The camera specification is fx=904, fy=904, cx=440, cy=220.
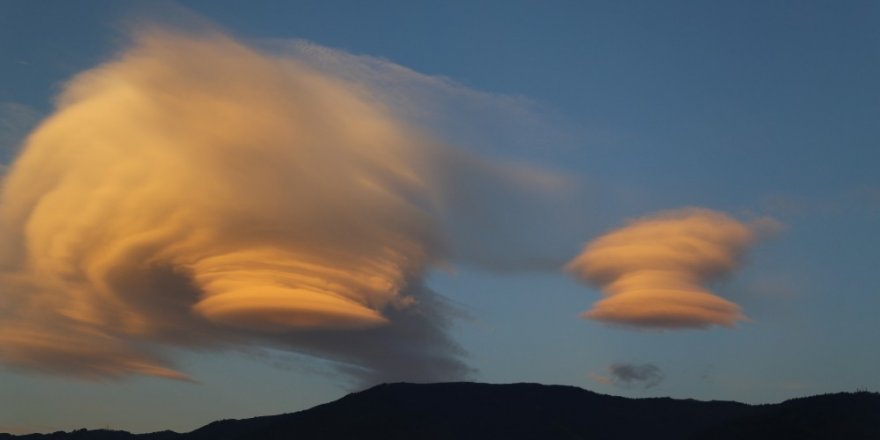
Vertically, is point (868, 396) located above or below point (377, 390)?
below

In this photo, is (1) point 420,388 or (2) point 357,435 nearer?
(2) point 357,435

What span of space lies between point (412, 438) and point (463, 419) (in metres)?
12.0

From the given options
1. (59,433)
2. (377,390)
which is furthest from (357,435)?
(59,433)

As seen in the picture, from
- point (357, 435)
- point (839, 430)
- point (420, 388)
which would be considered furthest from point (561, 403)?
point (839, 430)

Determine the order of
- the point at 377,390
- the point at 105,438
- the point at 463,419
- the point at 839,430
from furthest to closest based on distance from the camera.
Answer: the point at 105,438 → the point at 377,390 → the point at 463,419 → the point at 839,430

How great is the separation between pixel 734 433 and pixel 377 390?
6966cm

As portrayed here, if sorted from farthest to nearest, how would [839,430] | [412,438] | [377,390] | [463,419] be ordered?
1. [377,390]
2. [463,419]
3. [412,438]
4. [839,430]

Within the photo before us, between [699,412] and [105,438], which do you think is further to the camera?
[105,438]

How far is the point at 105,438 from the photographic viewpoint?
614 ft

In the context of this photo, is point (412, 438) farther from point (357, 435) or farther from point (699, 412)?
point (699, 412)

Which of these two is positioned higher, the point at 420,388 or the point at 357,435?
the point at 420,388

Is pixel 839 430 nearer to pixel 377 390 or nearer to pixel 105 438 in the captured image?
pixel 377 390

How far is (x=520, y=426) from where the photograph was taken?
141 m

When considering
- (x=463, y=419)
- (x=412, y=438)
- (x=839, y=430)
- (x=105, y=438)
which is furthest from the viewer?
(x=105, y=438)
